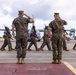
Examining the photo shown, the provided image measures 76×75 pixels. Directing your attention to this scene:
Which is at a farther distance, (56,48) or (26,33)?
(56,48)

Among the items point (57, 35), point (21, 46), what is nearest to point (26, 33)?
point (21, 46)

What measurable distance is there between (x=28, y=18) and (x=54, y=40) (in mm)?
1358

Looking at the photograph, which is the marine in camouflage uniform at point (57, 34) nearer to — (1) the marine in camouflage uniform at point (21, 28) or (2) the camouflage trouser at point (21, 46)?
(1) the marine in camouflage uniform at point (21, 28)

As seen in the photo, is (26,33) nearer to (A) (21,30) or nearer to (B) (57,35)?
(A) (21,30)

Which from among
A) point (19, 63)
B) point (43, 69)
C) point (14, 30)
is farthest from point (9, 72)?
point (14, 30)

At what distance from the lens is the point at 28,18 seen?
49.6 ft

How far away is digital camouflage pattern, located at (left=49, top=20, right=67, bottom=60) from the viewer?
15.3 metres

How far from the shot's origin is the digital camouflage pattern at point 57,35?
15.3 m

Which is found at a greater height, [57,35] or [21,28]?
[21,28]

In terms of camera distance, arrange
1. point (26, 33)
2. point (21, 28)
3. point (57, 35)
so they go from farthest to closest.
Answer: point (57, 35)
point (26, 33)
point (21, 28)

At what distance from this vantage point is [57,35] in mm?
15398

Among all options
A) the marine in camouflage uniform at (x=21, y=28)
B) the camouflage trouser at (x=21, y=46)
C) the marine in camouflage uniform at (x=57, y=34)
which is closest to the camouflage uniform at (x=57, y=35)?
the marine in camouflage uniform at (x=57, y=34)

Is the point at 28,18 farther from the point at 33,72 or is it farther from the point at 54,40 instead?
the point at 33,72

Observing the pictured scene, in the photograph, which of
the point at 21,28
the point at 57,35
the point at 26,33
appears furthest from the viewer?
the point at 57,35
